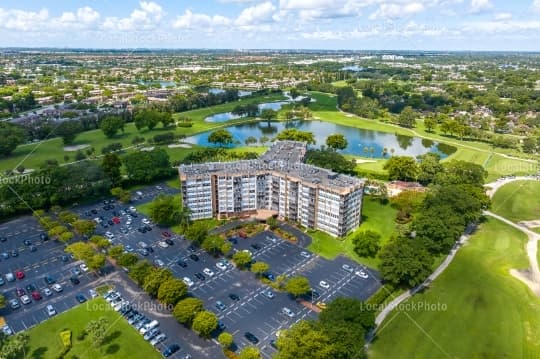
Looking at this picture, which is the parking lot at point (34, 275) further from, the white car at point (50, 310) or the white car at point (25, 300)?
the white car at point (50, 310)

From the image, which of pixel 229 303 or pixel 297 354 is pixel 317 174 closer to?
pixel 229 303

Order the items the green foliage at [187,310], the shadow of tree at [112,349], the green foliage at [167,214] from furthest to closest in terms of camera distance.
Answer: the green foliage at [167,214] < the green foliage at [187,310] < the shadow of tree at [112,349]

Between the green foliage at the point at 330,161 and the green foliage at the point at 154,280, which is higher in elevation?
the green foliage at the point at 330,161

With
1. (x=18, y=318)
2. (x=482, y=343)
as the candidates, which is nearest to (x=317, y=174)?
(x=482, y=343)

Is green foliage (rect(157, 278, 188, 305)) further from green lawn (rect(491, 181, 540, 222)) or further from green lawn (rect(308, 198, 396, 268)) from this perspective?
green lawn (rect(491, 181, 540, 222))

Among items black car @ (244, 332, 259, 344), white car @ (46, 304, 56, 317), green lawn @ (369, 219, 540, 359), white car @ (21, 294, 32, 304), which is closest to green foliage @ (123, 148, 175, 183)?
white car @ (21, 294, 32, 304)

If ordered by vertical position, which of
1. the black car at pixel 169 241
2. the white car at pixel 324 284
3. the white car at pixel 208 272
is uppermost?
the black car at pixel 169 241

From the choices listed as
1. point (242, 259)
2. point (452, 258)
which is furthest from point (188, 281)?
point (452, 258)

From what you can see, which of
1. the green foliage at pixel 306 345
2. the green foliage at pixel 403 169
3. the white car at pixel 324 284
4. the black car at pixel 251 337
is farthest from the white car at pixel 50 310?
the green foliage at pixel 403 169
